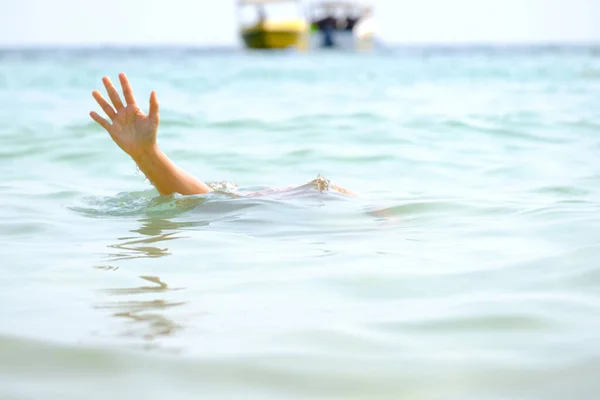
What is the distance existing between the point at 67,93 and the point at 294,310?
1354cm

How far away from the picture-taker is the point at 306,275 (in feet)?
10.6

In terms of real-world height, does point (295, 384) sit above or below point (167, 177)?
below

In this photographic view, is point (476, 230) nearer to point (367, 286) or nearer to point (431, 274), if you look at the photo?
point (431, 274)

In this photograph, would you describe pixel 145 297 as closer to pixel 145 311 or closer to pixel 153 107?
pixel 145 311

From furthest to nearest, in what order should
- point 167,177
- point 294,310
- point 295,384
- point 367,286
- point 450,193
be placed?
point 450,193
point 167,177
point 367,286
point 294,310
point 295,384

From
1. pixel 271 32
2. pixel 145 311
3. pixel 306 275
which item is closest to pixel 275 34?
pixel 271 32

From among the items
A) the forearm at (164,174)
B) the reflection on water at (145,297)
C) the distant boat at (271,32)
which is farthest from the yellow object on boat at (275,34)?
the reflection on water at (145,297)

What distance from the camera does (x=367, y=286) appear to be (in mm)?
3061

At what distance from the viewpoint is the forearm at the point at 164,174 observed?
171 inches

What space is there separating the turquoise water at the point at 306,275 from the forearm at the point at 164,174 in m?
0.07

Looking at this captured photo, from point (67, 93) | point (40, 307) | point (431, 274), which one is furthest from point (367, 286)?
point (67, 93)

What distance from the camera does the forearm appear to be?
14.3 ft

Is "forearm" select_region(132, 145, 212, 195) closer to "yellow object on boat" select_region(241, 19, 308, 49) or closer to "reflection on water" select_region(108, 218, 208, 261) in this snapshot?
"reflection on water" select_region(108, 218, 208, 261)

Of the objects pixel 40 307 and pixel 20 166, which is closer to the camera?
pixel 40 307
